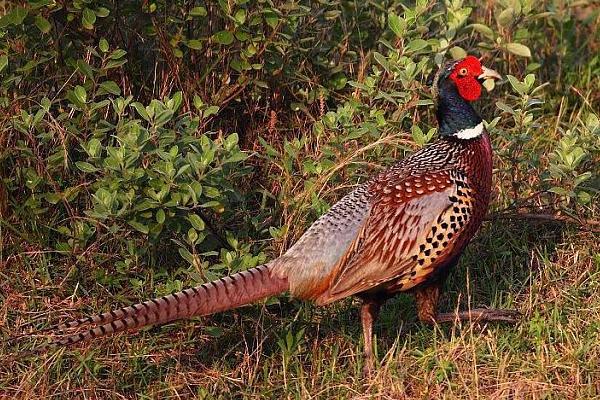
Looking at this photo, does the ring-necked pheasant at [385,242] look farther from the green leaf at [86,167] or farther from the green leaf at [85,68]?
the green leaf at [85,68]

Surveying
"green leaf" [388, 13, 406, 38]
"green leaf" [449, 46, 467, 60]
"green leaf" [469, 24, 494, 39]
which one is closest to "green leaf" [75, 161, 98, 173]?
"green leaf" [388, 13, 406, 38]

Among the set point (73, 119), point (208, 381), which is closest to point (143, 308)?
point (208, 381)

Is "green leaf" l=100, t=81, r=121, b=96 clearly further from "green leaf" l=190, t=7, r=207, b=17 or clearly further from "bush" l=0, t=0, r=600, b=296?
"green leaf" l=190, t=7, r=207, b=17

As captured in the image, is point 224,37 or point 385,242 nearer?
point 385,242

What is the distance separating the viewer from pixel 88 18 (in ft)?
15.5

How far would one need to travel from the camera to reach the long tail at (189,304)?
3838 millimetres

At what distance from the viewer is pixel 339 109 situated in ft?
16.4

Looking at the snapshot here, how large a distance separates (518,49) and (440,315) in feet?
5.40

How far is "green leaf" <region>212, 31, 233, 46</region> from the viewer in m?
4.96

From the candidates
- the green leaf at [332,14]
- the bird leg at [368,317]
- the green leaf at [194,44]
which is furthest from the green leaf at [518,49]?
the bird leg at [368,317]

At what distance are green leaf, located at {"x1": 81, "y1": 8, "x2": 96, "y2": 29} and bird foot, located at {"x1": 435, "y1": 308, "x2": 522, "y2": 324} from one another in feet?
5.85

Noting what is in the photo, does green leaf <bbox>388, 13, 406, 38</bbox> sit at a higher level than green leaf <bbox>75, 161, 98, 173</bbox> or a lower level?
higher

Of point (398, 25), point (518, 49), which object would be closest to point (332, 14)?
point (398, 25)

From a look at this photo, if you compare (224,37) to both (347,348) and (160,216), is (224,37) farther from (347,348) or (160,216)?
(347,348)
